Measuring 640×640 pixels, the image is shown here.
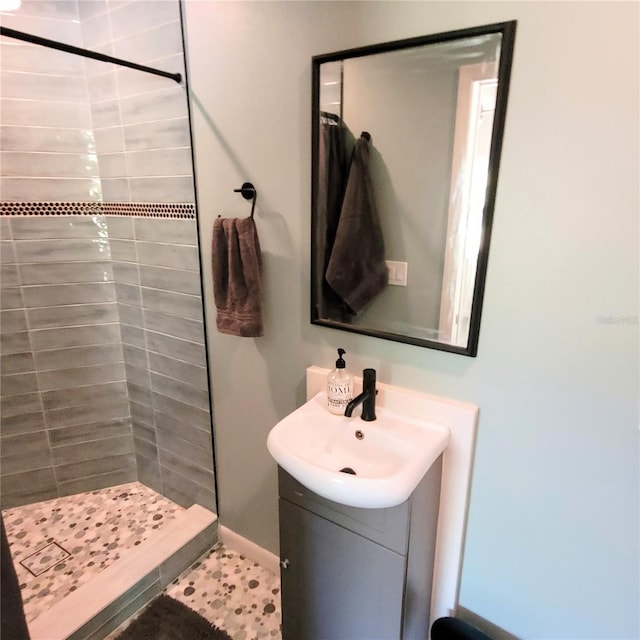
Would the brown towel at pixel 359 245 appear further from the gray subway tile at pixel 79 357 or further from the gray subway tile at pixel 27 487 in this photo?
the gray subway tile at pixel 27 487

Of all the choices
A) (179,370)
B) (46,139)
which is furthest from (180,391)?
(46,139)

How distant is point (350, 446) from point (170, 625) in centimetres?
106

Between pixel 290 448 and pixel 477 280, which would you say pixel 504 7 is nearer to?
pixel 477 280

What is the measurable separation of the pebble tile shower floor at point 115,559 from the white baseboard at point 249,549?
0.02m

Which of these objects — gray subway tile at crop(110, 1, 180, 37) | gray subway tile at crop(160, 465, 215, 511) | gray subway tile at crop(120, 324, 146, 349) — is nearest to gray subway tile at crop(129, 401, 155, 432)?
gray subway tile at crop(160, 465, 215, 511)

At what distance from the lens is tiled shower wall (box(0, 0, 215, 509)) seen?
171 centimetres

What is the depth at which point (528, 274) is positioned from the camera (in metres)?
1.09

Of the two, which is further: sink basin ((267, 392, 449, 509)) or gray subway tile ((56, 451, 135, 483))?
gray subway tile ((56, 451, 135, 483))

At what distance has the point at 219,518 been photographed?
6.65 feet

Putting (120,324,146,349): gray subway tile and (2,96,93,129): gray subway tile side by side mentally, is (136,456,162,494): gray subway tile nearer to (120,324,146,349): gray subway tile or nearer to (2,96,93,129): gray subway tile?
(120,324,146,349): gray subway tile

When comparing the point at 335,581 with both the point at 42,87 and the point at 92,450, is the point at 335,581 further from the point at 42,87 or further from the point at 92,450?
the point at 42,87

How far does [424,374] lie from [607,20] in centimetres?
93

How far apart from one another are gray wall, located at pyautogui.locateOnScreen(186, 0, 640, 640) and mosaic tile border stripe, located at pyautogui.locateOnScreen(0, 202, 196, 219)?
0.17m

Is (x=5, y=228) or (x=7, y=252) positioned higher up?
(x=5, y=228)
